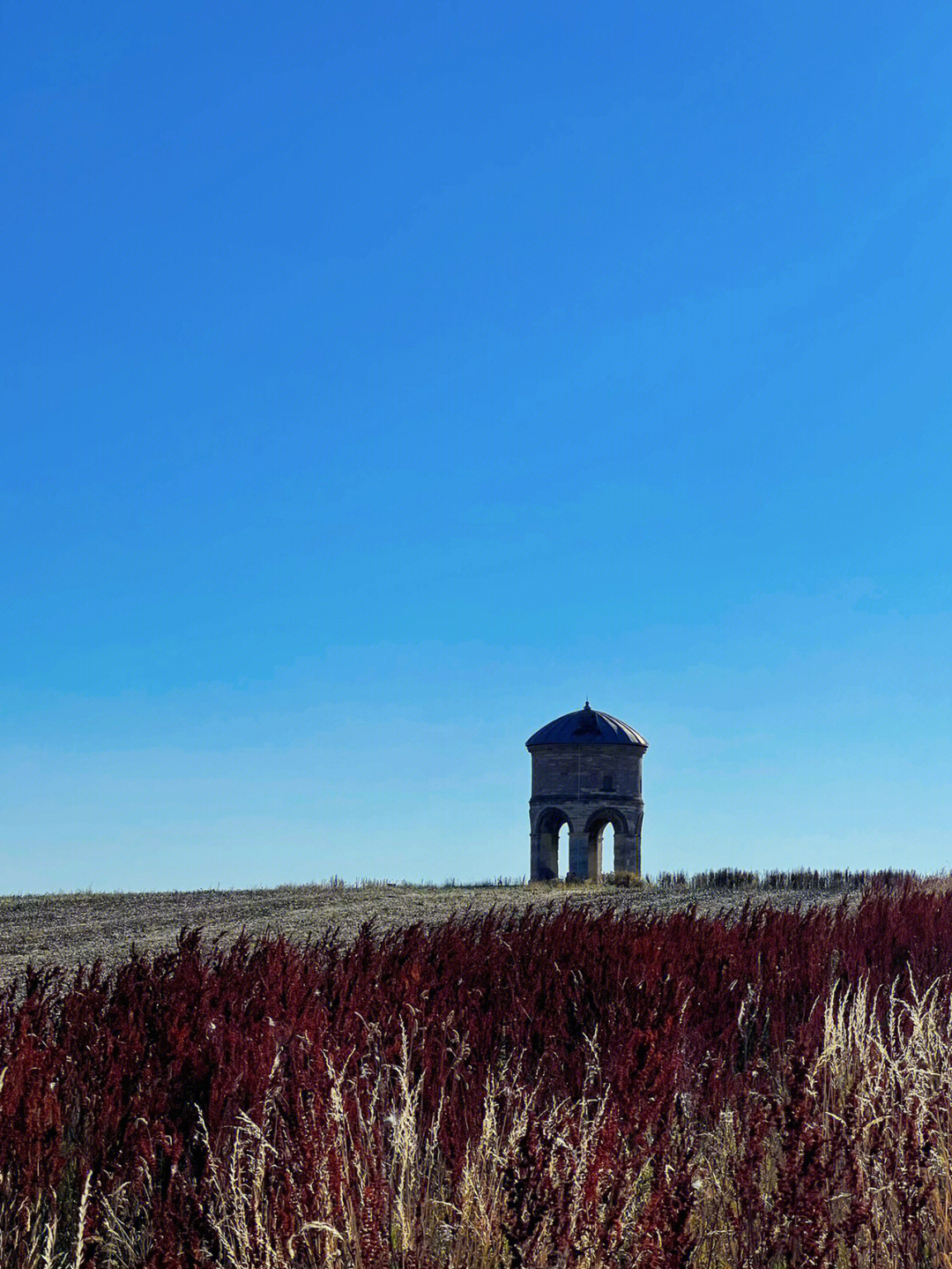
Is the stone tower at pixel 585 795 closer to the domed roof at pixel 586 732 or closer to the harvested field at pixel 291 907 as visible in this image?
the domed roof at pixel 586 732

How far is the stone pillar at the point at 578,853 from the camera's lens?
33750mm

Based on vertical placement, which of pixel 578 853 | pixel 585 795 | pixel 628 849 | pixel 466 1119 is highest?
pixel 585 795

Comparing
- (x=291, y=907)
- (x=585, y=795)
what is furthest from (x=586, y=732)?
(x=291, y=907)

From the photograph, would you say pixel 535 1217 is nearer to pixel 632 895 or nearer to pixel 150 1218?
pixel 150 1218

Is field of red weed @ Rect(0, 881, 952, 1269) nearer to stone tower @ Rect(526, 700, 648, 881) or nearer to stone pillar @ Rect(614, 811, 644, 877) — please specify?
stone tower @ Rect(526, 700, 648, 881)

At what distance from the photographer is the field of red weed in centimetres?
349

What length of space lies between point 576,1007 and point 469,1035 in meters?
0.87

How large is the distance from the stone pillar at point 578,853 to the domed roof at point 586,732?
2339mm

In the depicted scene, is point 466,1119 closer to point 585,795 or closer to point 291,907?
point 291,907

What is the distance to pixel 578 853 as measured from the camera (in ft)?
111

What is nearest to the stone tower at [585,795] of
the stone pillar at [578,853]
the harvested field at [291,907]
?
the stone pillar at [578,853]

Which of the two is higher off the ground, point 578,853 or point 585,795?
point 585,795

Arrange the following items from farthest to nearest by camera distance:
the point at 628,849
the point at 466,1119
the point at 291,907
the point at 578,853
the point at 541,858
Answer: the point at 541,858 → the point at 628,849 → the point at 578,853 → the point at 291,907 → the point at 466,1119

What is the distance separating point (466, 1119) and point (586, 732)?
29.6 m
